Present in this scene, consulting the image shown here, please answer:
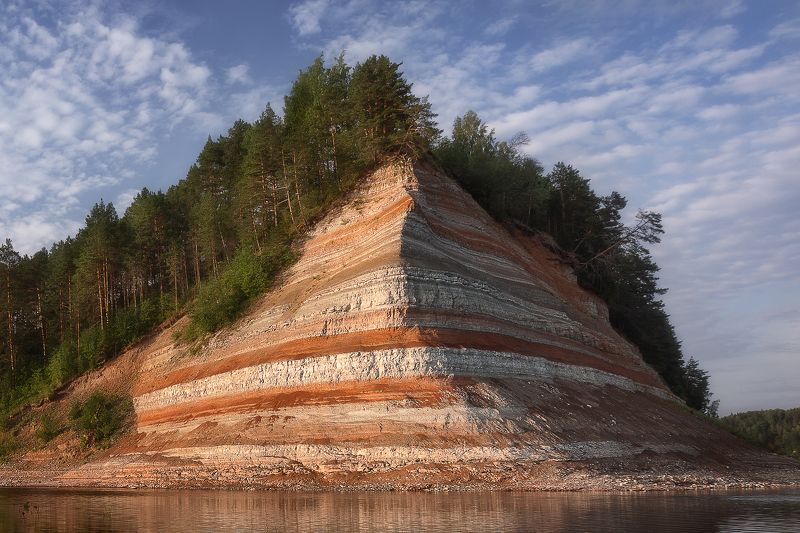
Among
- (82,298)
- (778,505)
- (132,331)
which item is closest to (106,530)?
(778,505)

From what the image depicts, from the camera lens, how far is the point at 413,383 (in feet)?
96.5

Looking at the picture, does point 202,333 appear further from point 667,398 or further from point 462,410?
point 667,398

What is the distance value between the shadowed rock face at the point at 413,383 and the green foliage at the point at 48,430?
8902 millimetres

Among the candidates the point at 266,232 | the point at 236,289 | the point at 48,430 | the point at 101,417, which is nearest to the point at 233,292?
the point at 236,289

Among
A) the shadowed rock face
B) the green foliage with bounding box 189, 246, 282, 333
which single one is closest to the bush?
the green foliage with bounding box 189, 246, 282, 333

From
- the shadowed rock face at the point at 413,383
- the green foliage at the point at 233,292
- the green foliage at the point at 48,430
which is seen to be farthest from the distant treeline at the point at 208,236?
the green foliage at the point at 48,430

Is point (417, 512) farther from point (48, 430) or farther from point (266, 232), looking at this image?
point (48, 430)

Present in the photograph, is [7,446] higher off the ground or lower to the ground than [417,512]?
lower

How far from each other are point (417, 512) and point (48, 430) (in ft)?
133

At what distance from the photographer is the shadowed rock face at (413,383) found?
27.8 meters

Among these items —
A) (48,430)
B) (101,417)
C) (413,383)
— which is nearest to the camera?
(413,383)

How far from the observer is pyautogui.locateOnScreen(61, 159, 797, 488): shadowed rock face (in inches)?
1094

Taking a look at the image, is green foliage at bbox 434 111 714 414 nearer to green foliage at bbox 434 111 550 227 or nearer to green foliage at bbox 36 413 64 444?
green foliage at bbox 434 111 550 227

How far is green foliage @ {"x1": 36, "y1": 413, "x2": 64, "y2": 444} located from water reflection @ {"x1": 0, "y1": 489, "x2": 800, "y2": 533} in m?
24.5
